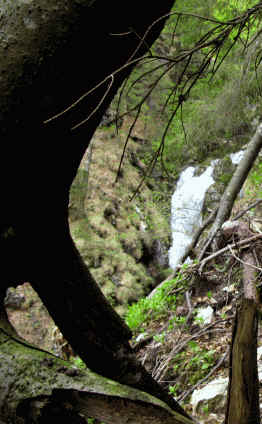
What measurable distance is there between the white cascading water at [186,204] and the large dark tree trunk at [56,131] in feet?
31.2

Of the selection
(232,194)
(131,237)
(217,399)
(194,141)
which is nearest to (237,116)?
(194,141)

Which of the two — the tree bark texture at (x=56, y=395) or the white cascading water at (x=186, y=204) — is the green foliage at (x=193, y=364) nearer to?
the tree bark texture at (x=56, y=395)

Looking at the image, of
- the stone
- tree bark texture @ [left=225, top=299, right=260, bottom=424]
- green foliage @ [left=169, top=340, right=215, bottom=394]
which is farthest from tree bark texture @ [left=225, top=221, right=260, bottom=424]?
green foliage @ [left=169, top=340, right=215, bottom=394]

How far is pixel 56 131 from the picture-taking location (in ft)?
2.94

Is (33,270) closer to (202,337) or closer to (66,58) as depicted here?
(66,58)

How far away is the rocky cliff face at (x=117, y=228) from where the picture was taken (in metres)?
10.0

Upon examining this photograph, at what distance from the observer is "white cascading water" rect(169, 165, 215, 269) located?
11.2 m

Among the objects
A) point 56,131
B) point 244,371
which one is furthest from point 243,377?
point 56,131

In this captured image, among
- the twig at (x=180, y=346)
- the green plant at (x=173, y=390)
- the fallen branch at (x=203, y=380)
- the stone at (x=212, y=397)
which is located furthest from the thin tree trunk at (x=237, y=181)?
the stone at (x=212, y=397)

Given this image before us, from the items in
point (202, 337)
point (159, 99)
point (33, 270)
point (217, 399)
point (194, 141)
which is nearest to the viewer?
point (33, 270)

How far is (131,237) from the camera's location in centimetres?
1166

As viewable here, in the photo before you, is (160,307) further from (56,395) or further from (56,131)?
(56,131)

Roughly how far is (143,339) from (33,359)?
8.55 ft

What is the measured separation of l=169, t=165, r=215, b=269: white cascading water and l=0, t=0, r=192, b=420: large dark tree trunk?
9517 millimetres
